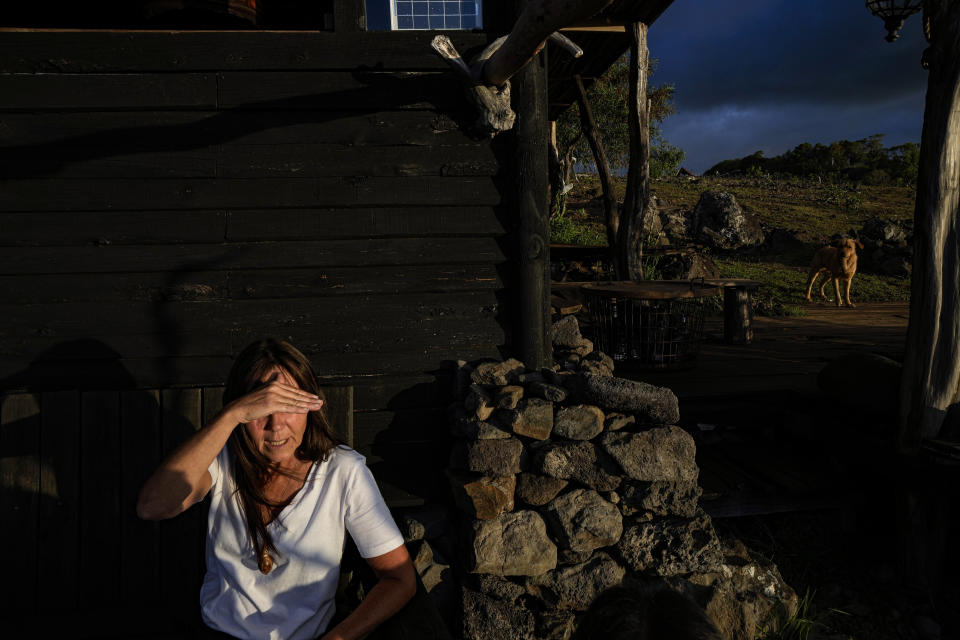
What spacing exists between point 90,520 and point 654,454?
2659 millimetres

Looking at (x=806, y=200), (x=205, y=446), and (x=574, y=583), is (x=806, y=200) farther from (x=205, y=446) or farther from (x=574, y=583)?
(x=205, y=446)

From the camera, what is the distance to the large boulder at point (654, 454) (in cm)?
310

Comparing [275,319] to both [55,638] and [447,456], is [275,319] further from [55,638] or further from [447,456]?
[55,638]

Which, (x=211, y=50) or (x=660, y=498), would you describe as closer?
(x=660, y=498)

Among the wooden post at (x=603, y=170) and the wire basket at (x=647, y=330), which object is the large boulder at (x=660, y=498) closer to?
the wire basket at (x=647, y=330)

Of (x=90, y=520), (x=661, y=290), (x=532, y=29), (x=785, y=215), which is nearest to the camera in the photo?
(x=532, y=29)

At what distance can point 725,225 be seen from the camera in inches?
703

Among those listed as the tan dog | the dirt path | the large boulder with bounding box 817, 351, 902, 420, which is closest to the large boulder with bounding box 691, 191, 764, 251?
the tan dog

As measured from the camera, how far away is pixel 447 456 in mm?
3572

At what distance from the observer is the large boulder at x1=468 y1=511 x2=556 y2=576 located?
9.98ft

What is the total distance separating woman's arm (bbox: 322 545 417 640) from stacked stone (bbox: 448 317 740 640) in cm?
127

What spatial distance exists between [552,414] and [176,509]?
6.16 ft

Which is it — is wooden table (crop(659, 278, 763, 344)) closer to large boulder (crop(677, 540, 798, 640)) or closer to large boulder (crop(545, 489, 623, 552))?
large boulder (crop(677, 540, 798, 640))

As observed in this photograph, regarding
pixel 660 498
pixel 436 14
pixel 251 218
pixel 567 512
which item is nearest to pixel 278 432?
pixel 567 512
